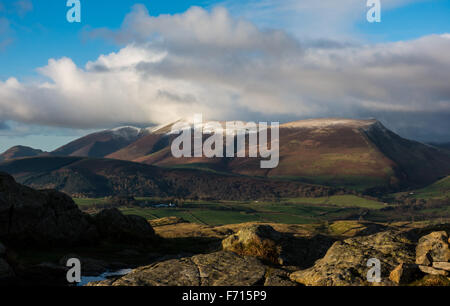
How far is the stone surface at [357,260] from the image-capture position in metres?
23.3

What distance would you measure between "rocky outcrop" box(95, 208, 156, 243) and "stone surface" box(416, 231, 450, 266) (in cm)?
3902

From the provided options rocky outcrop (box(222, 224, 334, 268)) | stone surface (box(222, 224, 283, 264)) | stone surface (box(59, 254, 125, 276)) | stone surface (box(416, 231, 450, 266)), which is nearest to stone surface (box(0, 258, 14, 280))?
stone surface (box(59, 254, 125, 276))

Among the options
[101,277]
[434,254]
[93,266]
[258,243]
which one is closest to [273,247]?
[258,243]

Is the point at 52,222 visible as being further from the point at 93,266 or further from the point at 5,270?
the point at 5,270

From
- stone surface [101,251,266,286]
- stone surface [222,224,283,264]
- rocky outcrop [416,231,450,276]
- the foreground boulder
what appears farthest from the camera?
the foreground boulder

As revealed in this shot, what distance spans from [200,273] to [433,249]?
47.1 ft

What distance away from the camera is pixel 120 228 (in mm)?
56500

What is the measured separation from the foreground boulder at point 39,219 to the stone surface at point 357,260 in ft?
113

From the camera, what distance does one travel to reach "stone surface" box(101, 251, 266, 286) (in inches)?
950

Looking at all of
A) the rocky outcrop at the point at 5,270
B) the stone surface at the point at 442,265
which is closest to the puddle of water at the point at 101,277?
the rocky outcrop at the point at 5,270

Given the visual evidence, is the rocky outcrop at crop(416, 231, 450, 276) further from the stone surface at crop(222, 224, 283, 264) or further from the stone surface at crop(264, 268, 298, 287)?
the stone surface at crop(222, 224, 283, 264)
